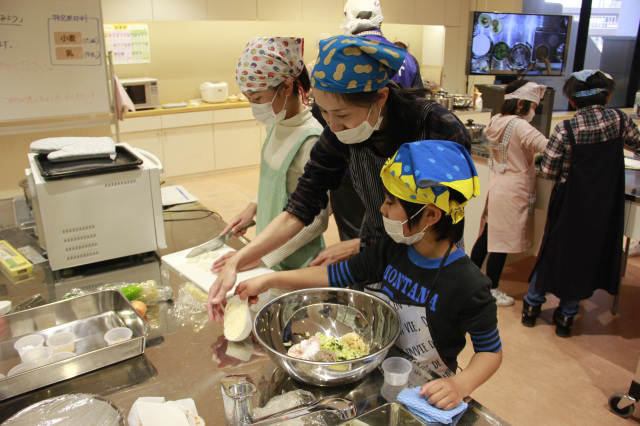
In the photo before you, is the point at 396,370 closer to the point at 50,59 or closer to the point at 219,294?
the point at 219,294

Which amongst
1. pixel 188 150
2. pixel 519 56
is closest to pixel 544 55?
pixel 519 56

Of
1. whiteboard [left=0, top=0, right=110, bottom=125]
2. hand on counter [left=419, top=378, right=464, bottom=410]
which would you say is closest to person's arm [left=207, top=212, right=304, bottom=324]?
hand on counter [left=419, top=378, right=464, bottom=410]

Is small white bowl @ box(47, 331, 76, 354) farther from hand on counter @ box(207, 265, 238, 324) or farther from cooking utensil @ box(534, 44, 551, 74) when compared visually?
cooking utensil @ box(534, 44, 551, 74)

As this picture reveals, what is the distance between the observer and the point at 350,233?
2133 millimetres

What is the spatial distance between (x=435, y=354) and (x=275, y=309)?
372 millimetres

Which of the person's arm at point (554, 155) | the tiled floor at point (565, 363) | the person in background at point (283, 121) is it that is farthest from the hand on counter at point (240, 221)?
the person's arm at point (554, 155)

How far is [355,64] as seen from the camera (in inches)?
43.3

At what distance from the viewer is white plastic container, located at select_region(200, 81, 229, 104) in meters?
5.43

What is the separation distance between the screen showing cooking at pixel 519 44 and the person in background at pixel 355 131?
176 inches

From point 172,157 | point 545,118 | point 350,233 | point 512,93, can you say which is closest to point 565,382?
point 350,233

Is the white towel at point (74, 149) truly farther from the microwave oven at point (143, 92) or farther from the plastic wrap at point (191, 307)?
the microwave oven at point (143, 92)

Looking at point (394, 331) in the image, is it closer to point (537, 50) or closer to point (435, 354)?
point (435, 354)

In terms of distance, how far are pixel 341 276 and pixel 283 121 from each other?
62 cm

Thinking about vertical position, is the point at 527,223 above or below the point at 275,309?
below
